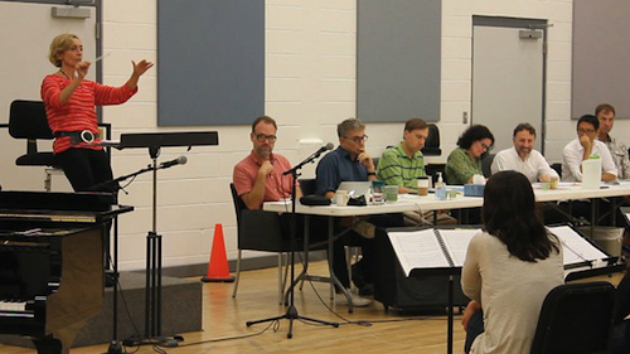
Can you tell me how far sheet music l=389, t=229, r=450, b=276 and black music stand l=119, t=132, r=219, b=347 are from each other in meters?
1.52

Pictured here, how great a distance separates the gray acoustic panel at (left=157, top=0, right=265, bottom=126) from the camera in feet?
27.3

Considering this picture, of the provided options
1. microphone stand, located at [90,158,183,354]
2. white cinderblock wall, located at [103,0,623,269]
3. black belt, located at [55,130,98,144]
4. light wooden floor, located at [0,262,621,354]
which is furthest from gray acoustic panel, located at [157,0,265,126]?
microphone stand, located at [90,158,183,354]

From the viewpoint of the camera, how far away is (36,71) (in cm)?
772

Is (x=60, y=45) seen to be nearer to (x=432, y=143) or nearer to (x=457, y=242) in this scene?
(x=457, y=242)

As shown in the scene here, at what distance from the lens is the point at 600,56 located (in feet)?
37.1

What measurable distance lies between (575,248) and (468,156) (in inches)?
155

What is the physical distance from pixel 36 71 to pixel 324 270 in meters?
2.85

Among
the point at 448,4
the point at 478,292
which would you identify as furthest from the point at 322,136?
the point at 478,292

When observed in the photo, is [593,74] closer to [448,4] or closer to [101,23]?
[448,4]

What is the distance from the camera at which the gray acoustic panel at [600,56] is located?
1114 centimetres

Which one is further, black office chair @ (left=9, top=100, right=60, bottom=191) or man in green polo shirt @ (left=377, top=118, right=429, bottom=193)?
man in green polo shirt @ (left=377, top=118, right=429, bottom=193)

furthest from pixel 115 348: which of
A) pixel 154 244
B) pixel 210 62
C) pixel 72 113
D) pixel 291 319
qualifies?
pixel 210 62

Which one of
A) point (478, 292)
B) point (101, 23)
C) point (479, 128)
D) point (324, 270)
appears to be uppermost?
point (101, 23)

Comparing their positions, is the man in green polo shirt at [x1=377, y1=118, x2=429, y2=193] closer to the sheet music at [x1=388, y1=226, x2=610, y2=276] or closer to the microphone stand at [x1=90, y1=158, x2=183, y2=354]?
the microphone stand at [x1=90, y1=158, x2=183, y2=354]
